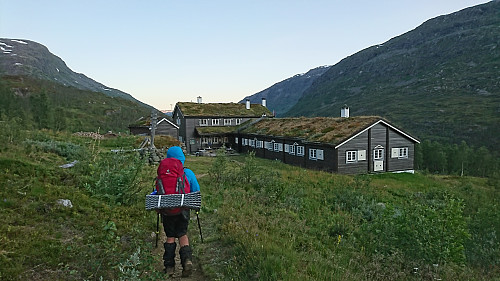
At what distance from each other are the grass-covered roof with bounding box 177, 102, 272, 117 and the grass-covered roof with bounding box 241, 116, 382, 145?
945 cm

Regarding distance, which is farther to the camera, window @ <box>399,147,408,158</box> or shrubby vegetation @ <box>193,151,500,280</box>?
window @ <box>399,147,408,158</box>

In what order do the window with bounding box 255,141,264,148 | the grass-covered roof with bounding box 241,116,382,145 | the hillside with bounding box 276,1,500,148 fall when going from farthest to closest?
1. the hillside with bounding box 276,1,500,148
2. the window with bounding box 255,141,264,148
3. the grass-covered roof with bounding box 241,116,382,145

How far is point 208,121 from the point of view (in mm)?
48062

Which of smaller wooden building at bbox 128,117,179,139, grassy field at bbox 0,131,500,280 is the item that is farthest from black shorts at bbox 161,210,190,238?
smaller wooden building at bbox 128,117,179,139

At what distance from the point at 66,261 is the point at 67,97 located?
467 ft

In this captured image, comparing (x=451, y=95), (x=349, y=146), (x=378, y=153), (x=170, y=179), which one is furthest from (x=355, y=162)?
(x=451, y=95)

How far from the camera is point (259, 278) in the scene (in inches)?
163

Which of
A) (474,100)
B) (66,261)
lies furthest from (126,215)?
(474,100)

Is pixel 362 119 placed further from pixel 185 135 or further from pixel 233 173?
pixel 185 135

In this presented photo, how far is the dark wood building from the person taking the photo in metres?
46.6

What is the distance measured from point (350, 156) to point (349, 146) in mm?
994

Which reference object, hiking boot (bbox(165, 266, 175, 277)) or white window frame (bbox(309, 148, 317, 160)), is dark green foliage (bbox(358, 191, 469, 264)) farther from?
white window frame (bbox(309, 148, 317, 160))

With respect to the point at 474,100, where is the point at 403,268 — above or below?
below

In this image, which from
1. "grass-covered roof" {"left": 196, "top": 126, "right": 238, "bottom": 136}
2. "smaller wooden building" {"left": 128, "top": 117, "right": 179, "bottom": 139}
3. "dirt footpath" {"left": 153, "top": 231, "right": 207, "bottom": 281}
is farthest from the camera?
"grass-covered roof" {"left": 196, "top": 126, "right": 238, "bottom": 136}
